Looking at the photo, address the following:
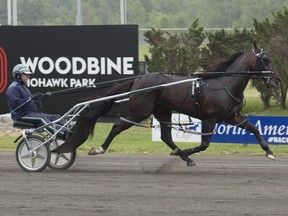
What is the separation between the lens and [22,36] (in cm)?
2095

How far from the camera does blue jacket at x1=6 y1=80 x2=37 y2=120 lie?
11.0m

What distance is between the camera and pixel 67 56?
20672 mm

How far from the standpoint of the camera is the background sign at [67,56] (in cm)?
2038

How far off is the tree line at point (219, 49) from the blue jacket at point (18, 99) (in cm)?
1421

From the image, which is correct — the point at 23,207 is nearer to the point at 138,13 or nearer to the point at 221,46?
the point at 221,46

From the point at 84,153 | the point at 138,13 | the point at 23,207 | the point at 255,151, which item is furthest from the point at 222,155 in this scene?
the point at 138,13

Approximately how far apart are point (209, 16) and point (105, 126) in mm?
45061

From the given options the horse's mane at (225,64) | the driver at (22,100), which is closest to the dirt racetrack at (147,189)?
the driver at (22,100)

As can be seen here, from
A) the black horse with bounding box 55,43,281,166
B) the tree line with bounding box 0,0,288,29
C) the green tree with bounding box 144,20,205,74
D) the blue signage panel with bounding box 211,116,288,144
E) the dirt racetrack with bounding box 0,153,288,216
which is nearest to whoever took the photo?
the dirt racetrack with bounding box 0,153,288,216

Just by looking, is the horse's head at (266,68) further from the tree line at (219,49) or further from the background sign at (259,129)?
the tree line at (219,49)

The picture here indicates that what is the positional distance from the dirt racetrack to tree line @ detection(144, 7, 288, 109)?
40.2 ft

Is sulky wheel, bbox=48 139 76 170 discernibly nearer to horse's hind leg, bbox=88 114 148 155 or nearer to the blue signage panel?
horse's hind leg, bbox=88 114 148 155

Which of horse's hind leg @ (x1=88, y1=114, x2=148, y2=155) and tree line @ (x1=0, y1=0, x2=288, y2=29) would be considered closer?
horse's hind leg @ (x1=88, y1=114, x2=148, y2=155)

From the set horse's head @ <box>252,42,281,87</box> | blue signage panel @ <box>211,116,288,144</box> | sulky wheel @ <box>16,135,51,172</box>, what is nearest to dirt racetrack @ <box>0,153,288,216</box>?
sulky wheel @ <box>16,135,51,172</box>
